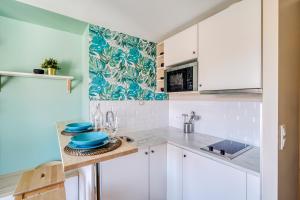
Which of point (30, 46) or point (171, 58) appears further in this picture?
point (171, 58)

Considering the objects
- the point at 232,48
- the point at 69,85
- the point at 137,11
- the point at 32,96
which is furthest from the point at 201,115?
the point at 32,96

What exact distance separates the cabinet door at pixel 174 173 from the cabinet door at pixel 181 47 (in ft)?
3.29

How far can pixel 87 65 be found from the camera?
181 centimetres

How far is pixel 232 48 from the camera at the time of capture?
4.32 ft

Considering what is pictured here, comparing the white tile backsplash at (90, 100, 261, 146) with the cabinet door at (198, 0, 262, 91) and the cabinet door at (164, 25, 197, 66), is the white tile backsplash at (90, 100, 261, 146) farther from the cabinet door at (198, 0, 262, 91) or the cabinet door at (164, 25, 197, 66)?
the cabinet door at (164, 25, 197, 66)

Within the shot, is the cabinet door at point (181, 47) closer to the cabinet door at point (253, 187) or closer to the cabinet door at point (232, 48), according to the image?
the cabinet door at point (232, 48)

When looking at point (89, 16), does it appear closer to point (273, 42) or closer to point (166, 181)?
point (273, 42)

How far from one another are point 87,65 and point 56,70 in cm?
35

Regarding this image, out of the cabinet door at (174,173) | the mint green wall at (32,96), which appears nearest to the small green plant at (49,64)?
the mint green wall at (32,96)

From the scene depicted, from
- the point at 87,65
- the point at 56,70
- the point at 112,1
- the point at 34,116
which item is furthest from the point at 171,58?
the point at 34,116

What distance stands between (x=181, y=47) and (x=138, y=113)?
39.6 inches

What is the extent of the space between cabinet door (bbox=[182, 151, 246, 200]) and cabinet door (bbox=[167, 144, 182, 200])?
0.06 meters

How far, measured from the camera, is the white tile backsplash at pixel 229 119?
1514mm

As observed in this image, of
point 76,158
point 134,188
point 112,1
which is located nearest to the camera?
point 76,158
